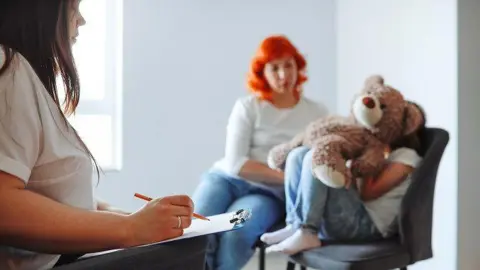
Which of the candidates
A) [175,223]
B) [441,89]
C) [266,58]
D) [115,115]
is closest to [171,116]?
[115,115]

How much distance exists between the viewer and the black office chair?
1366mm

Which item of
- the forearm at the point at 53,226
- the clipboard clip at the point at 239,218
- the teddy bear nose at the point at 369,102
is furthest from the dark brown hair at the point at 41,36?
the teddy bear nose at the point at 369,102

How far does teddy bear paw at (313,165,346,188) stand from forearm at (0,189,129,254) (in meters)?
0.76

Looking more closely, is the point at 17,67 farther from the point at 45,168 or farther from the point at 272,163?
the point at 272,163

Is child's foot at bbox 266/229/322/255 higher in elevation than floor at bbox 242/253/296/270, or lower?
higher

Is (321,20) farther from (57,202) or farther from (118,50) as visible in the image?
(57,202)

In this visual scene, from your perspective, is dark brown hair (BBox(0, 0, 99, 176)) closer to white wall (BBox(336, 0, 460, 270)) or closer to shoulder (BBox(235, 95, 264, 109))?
shoulder (BBox(235, 95, 264, 109))

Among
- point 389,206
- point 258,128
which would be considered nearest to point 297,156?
point 389,206

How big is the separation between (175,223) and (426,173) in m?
0.89

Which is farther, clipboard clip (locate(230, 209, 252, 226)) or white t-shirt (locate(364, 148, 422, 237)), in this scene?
white t-shirt (locate(364, 148, 422, 237))

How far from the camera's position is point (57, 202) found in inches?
28.7

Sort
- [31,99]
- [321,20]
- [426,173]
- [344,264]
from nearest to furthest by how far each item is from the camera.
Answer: [31,99] → [344,264] → [426,173] → [321,20]

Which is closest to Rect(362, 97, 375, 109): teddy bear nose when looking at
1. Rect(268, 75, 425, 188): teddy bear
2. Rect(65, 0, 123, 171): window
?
Rect(268, 75, 425, 188): teddy bear

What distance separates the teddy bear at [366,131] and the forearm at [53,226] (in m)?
0.79
